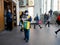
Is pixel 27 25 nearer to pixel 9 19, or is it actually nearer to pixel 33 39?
pixel 33 39

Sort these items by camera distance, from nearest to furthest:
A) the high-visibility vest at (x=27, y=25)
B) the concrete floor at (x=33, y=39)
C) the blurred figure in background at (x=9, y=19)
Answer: the concrete floor at (x=33, y=39) < the high-visibility vest at (x=27, y=25) < the blurred figure in background at (x=9, y=19)

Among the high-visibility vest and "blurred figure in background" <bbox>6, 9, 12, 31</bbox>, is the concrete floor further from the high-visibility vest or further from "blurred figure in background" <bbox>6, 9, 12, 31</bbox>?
"blurred figure in background" <bbox>6, 9, 12, 31</bbox>

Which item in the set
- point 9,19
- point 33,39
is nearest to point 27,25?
point 33,39

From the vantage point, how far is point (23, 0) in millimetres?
25953

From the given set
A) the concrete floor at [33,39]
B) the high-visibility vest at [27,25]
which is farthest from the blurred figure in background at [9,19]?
the high-visibility vest at [27,25]

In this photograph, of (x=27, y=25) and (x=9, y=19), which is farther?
(x=9, y=19)

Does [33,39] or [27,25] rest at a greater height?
[27,25]

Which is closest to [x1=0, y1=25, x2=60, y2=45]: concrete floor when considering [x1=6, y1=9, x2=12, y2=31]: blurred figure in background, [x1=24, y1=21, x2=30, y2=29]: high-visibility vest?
[x1=24, y1=21, x2=30, y2=29]: high-visibility vest

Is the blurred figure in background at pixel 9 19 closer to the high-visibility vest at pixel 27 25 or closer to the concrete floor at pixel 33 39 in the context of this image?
the concrete floor at pixel 33 39

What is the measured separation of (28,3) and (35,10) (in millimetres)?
1406

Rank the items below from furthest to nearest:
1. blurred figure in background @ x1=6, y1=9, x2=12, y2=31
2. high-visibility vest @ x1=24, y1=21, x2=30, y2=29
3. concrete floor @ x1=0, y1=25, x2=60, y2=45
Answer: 1. blurred figure in background @ x1=6, y1=9, x2=12, y2=31
2. high-visibility vest @ x1=24, y1=21, x2=30, y2=29
3. concrete floor @ x1=0, y1=25, x2=60, y2=45

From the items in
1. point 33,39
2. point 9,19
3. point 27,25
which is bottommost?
point 33,39

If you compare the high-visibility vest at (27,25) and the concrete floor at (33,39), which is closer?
the concrete floor at (33,39)

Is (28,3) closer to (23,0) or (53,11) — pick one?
(23,0)
